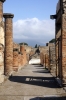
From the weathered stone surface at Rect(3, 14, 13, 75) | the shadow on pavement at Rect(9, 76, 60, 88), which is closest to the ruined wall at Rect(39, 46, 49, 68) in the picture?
the weathered stone surface at Rect(3, 14, 13, 75)

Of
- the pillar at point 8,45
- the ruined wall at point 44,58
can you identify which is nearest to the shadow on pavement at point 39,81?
the pillar at point 8,45

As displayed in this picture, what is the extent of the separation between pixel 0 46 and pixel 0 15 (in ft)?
4.75

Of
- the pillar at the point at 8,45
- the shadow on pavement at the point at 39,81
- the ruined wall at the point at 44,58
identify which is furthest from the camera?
the ruined wall at the point at 44,58

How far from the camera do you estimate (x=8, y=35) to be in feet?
54.7

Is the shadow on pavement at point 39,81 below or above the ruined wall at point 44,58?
above

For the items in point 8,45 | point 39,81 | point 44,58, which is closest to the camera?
point 39,81

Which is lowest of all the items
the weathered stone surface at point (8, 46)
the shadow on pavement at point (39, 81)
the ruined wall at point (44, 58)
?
the ruined wall at point (44, 58)

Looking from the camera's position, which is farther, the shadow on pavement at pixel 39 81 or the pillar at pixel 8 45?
the pillar at pixel 8 45

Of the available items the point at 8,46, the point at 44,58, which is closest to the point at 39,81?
the point at 8,46

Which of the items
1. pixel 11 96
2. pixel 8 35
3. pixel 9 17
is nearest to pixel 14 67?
pixel 8 35

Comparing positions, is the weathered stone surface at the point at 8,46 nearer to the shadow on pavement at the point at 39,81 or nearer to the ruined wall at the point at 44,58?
the shadow on pavement at the point at 39,81

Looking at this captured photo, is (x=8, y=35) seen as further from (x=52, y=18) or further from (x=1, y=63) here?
(x=1, y=63)

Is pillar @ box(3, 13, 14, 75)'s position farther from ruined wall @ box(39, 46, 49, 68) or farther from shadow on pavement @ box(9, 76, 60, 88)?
ruined wall @ box(39, 46, 49, 68)

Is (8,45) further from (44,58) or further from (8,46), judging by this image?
(44,58)
